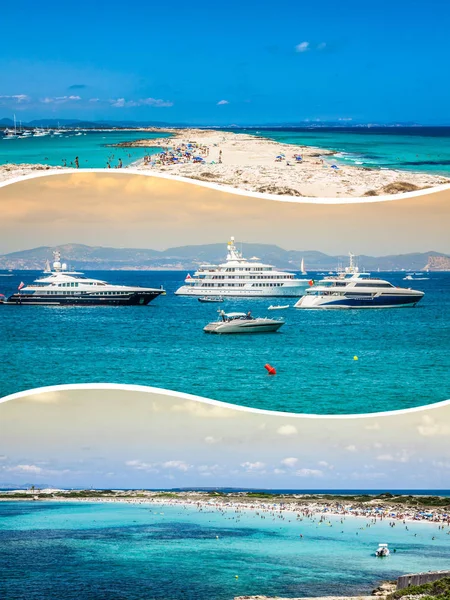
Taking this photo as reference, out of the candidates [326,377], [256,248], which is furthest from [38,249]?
[326,377]

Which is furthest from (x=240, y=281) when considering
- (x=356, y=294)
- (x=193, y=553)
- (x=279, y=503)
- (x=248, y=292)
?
(x=279, y=503)

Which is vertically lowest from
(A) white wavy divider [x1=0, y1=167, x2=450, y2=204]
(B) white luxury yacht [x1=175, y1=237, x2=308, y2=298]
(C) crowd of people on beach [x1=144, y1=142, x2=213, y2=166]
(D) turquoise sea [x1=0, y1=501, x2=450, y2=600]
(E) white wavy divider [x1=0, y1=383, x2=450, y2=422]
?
(D) turquoise sea [x1=0, y1=501, x2=450, y2=600]

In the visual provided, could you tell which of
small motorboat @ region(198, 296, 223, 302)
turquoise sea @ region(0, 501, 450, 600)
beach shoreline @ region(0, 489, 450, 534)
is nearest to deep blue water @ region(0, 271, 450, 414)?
small motorboat @ region(198, 296, 223, 302)

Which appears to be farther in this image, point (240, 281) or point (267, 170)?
point (240, 281)

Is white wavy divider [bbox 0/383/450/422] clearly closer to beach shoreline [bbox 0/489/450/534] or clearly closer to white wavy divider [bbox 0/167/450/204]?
white wavy divider [bbox 0/167/450/204]

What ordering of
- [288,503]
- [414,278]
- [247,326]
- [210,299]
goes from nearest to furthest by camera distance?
[414,278] → [247,326] → [210,299] → [288,503]

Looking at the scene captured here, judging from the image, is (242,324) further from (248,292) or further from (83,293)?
(83,293)
